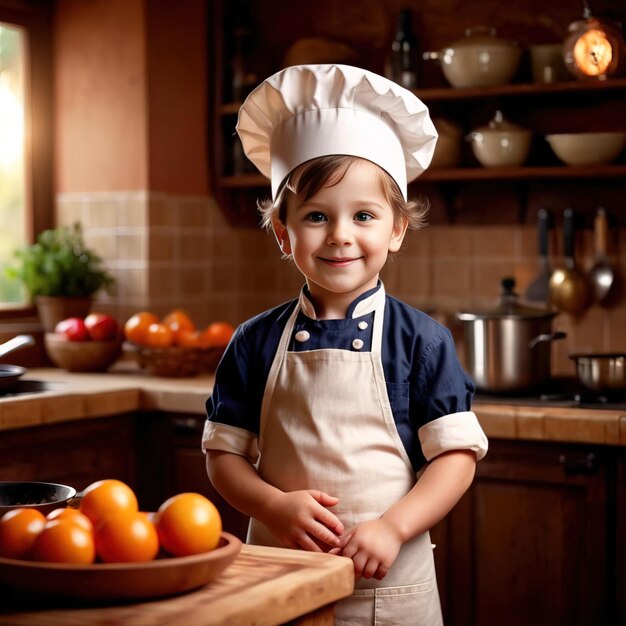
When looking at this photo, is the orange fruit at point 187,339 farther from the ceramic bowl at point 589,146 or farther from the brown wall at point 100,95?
the ceramic bowl at point 589,146

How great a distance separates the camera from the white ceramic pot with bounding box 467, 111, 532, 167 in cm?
310

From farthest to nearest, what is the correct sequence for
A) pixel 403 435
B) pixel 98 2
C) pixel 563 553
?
pixel 98 2
pixel 563 553
pixel 403 435

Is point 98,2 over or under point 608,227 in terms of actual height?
over

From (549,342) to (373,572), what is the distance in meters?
1.50

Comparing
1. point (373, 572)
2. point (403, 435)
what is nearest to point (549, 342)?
point (403, 435)

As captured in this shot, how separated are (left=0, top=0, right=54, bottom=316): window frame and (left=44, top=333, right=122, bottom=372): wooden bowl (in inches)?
12.8

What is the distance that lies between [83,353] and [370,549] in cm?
192

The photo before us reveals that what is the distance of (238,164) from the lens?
361cm

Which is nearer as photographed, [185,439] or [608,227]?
[185,439]

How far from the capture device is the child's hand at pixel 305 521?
1.39m

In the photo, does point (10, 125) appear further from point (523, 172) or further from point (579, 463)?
point (579, 463)

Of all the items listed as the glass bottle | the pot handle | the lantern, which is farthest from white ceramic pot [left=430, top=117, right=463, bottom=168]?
the pot handle

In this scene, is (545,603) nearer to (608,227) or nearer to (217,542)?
(608,227)

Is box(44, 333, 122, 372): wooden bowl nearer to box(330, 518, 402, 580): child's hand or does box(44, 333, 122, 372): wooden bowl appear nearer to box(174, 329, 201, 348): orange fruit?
box(174, 329, 201, 348): orange fruit
